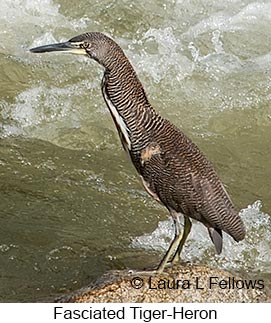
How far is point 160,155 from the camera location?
434cm

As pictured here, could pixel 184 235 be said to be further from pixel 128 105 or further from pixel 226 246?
pixel 226 246

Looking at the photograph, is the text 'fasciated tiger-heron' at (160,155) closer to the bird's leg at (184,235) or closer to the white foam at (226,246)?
the bird's leg at (184,235)

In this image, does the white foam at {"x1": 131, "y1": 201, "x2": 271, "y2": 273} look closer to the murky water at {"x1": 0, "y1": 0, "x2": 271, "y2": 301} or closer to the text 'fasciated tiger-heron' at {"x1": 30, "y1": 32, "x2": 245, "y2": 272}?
the murky water at {"x1": 0, "y1": 0, "x2": 271, "y2": 301}

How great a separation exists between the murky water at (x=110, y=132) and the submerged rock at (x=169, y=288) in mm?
583

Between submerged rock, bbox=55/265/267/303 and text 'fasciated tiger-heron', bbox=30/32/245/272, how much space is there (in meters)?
0.11

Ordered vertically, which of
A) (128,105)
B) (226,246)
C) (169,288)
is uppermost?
(128,105)

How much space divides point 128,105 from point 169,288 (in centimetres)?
88

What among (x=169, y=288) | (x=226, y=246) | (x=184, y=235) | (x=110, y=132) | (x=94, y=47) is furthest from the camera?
(x=110, y=132)

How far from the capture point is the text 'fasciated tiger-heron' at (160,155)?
171 inches

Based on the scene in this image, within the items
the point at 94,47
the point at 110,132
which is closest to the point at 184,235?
the point at 94,47

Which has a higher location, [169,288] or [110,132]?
[169,288]

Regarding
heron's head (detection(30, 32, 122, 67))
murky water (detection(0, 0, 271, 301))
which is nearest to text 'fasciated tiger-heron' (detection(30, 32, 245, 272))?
heron's head (detection(30, 32, 122, 67))

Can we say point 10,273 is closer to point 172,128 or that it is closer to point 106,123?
point 172,128

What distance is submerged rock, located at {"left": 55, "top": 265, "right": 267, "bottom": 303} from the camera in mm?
4168
